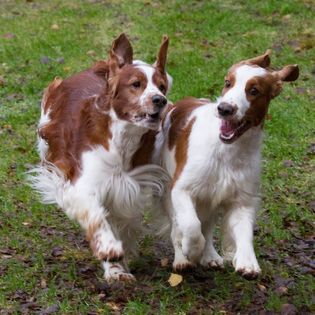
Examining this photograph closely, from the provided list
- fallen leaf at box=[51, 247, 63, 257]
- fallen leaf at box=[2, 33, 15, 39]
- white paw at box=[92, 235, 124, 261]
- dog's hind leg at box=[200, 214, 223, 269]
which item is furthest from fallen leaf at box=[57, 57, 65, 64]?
white paw at box=[92, 235, 124, 261]

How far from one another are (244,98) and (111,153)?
1.05m

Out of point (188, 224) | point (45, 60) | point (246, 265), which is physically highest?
point (188, 224)

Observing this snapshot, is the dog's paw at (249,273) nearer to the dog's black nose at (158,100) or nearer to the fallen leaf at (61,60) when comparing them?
the dog's black nose at (158,100)

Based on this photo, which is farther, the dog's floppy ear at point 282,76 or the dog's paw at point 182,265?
the dog's paw at point 182,265

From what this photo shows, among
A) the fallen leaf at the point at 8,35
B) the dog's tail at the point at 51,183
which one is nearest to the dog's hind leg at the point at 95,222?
the dog's tail at the point at 51,183

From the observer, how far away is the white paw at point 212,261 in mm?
6473

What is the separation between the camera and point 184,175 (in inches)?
229

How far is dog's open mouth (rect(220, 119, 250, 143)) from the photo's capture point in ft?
18.1

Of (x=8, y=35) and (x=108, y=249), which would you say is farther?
(x=8, y=35)

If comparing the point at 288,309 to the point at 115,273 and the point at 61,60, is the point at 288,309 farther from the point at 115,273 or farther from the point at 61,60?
the point at 61,60

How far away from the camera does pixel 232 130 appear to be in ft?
18.2

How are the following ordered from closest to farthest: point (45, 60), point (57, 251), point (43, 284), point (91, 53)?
point (43, 284)
point (57, 251)
point (45, 60)
point (91, 53)

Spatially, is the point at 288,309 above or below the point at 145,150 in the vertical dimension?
below

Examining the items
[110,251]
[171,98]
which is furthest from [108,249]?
[171,98]
